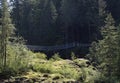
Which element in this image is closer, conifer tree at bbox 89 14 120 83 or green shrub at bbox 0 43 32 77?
conifer tree at bbox 89 14 120 83

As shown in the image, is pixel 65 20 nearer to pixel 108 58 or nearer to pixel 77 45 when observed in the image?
pixel 77 45

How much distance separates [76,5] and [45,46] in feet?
29.2

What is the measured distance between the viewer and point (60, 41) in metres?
70.1

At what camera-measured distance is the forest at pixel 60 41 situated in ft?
90.9

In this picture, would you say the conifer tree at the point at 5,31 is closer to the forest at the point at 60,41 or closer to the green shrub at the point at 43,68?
the forest at the point at 60,41

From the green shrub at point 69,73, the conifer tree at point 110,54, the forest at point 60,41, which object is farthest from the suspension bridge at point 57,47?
the conifer tree at point 110,54

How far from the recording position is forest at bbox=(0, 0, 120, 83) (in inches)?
1091

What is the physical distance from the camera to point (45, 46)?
68.6 metres

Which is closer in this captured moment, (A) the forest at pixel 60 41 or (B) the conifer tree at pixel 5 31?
(A) the forest at pixel 60 41

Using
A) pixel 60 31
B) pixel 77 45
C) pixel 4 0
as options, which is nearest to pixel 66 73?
pixel 4 0

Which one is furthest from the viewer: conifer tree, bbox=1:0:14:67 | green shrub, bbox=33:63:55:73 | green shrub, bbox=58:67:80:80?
green shrub, bbox=33:63:55:73

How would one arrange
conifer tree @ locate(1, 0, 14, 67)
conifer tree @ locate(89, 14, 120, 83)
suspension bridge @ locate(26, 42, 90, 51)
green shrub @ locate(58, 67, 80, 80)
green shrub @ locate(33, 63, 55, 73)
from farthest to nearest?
1. suspension bridge @ locate(26, 42, 90, 51)
2. green shrub @ locate(33, 63, 55, 73)
3. conifer tree @ locate(1, 0, 14, 67)
4. green shrub @ locate(58, 67, 80, 80)
5. conifer tree @ locate(89, 14, 120, 83)

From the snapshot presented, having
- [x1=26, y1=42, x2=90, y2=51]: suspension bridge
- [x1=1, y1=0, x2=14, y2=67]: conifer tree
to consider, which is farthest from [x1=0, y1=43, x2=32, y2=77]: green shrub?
[x1=26, y1=42, x2=90, y2=51]: suspension bridge

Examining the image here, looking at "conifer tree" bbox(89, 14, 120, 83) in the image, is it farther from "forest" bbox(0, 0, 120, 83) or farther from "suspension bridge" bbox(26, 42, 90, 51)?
"suspension bridge" bbox(26, 42, 90, 51)
